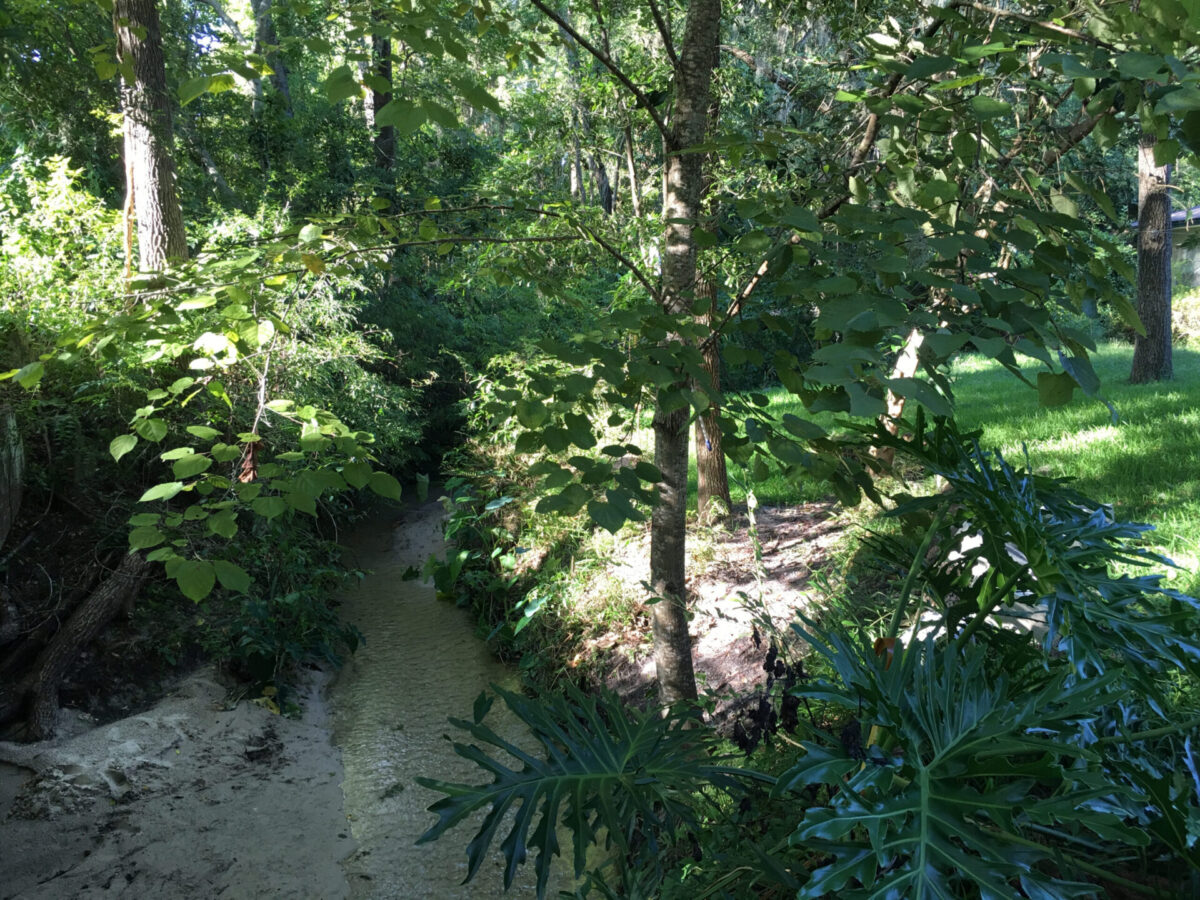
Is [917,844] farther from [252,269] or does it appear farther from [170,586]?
[170,586]

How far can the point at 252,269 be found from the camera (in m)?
2.33

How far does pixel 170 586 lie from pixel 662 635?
4.42 meters

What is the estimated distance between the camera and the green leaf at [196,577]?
1.66 m

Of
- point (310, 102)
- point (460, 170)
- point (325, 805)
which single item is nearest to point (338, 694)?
point (325, 805)

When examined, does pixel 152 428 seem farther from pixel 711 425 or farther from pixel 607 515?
pixel 711 425

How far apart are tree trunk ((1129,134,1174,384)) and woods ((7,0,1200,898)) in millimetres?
4614

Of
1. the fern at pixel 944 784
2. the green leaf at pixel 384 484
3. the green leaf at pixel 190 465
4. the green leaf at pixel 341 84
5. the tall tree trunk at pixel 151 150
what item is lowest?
the fern at pixel 944 784

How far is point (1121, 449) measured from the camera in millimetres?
5488

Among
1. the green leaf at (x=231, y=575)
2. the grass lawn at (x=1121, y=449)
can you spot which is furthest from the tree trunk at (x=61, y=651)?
the grass lawn at (x=1121, y=449)

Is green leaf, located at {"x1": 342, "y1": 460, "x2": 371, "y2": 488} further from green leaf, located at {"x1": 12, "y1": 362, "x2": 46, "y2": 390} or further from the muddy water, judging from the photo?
the muddy water

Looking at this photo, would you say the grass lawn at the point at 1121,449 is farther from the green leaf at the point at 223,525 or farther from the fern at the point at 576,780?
the green leaf at the point at 223,525

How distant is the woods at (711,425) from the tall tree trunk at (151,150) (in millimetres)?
30

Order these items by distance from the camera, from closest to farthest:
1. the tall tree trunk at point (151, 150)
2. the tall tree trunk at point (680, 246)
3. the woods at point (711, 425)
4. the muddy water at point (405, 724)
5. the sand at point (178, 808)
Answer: the woods at point (711, 425) → the tall tree trunk at point (680, 246) → the sand at point (178, 808) → the muddy water at point (405, 724) → the tall tree trunk at point (151, 150)

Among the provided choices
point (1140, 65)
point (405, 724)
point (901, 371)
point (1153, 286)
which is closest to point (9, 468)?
point (405, 724)
